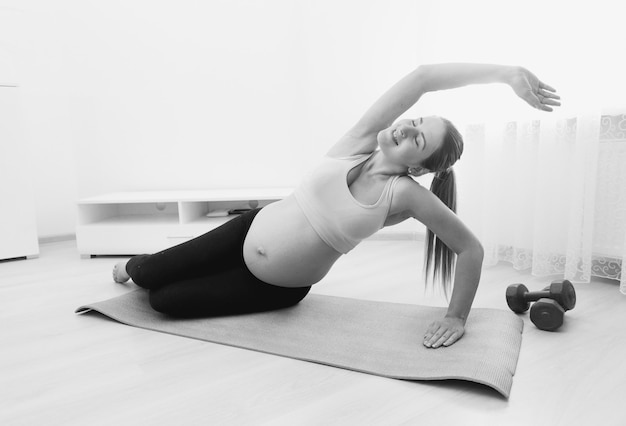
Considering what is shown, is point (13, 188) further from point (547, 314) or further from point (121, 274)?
point (547, 314)

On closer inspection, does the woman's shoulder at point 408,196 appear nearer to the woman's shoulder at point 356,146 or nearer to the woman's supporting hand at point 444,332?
the woman's shoulder at point 356,146

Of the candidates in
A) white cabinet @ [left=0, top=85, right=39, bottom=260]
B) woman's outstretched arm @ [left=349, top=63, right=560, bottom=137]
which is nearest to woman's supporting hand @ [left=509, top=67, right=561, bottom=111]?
woman's outstretched arm @ [left=349, top=63, right=560, bottom=137]

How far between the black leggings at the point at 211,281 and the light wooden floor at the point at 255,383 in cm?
14

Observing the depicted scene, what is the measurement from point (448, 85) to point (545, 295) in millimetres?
677

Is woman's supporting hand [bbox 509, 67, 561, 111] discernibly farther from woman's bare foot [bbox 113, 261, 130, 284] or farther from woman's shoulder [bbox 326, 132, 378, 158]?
woman's bare foot [bbox 113, 261, 130, 284]

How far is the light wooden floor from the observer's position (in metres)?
1.01

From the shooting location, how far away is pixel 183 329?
1.50 meters

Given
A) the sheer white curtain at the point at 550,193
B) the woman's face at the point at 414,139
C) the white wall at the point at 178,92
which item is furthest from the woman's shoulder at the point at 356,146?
the white wall at the point at 178,92

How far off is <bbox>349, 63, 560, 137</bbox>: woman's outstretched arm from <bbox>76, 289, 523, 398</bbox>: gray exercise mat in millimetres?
558

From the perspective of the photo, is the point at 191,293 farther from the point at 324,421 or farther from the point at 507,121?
the point at 507,121

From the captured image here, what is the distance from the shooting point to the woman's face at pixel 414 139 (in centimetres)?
129

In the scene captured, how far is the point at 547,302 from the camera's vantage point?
142 centimetres

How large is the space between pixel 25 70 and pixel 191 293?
2.04 meters

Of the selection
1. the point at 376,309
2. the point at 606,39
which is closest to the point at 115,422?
the point at 376,309
